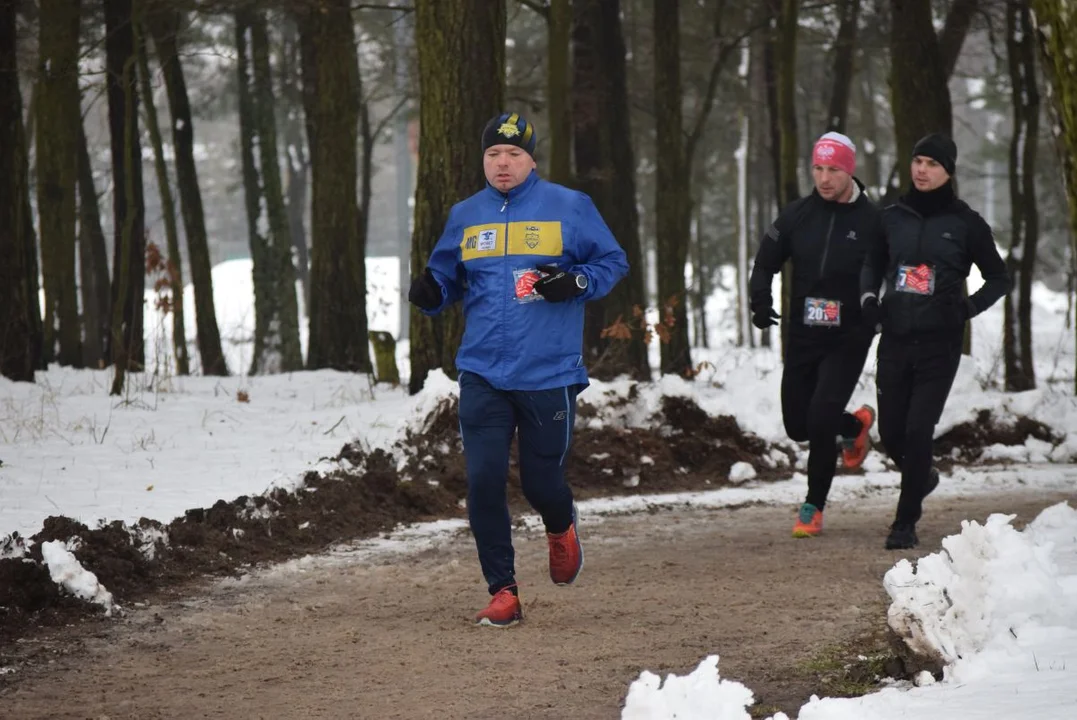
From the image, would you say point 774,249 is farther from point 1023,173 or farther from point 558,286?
point 1023,173

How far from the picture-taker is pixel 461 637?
5.82 meters

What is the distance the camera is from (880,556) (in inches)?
298

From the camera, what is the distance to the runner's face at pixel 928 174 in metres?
7.62

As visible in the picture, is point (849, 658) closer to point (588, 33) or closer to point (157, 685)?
point (157, 685)

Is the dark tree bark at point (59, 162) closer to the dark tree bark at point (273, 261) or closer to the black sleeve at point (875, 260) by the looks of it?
the dark tree bark at point (273, 261)

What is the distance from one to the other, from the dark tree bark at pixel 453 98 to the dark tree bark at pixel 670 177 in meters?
6.72

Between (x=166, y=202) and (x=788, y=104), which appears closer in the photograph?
(x=788, y=104)

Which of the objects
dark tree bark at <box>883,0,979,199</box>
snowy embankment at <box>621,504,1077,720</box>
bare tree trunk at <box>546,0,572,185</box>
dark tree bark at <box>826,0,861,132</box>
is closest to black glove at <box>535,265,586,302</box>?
snowy embankment at <box>621,504,1077,720</box>

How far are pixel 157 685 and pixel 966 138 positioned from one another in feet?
234

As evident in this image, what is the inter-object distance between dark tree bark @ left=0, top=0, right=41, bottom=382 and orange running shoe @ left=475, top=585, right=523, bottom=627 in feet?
28.9

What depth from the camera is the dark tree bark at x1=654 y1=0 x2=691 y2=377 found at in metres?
19.0

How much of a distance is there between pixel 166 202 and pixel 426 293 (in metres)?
13.5

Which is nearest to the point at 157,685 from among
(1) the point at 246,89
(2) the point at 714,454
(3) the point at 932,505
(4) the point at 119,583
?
(4) the point at 119,583

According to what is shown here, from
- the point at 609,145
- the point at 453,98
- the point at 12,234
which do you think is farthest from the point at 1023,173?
the point at 12,234
